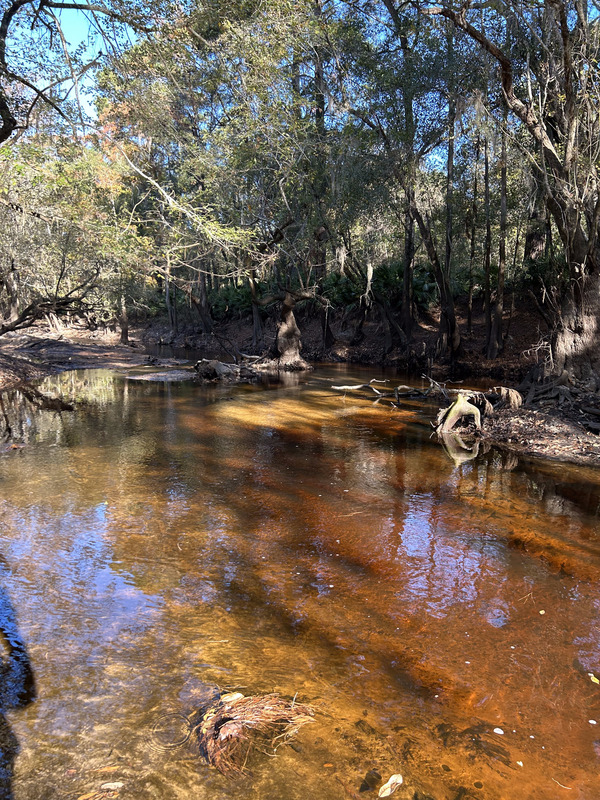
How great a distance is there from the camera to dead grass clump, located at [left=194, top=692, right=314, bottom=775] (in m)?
3.00

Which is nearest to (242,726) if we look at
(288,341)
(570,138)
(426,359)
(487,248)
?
(570,138)

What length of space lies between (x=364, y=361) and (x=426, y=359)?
13.3 feet

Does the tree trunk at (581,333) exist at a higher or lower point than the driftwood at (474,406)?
higher

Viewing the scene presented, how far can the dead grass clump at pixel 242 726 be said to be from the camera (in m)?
3.00

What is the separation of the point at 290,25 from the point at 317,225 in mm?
7323

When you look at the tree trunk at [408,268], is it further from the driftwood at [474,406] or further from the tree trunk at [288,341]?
the driftwood at [474,406]

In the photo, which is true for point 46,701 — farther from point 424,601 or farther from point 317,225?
point 317,225

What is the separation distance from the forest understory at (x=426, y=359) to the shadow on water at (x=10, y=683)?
28.5 feet

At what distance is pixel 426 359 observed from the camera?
76.1 ft

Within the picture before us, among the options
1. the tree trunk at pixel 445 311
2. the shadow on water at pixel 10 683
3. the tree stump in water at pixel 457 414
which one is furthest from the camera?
the tree trunk at pixel 445 311

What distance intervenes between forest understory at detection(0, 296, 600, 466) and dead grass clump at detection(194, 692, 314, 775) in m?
8.07

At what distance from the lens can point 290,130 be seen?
1681 cm

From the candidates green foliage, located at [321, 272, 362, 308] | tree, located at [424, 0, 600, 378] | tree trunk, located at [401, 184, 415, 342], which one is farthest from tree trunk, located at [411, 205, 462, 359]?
tree, located at [424, 0, 600, 378]

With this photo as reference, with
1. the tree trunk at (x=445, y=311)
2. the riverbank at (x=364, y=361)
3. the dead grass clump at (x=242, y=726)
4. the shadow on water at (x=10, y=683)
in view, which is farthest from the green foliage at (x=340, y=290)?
the dead grass clump at (x=242, y=726)
